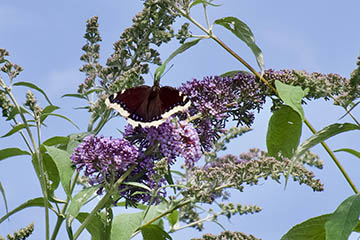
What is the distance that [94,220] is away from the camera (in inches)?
80.2

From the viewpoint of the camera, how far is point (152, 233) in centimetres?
218

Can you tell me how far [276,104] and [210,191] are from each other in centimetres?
60

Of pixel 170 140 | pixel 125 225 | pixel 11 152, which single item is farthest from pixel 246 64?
pixel 11 152

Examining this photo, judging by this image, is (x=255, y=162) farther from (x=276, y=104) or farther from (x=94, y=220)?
(x=94, y=220)

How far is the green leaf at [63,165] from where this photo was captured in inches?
78.4

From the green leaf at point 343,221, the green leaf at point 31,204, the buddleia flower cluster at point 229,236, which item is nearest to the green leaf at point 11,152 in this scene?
the green leaf at point 31,204

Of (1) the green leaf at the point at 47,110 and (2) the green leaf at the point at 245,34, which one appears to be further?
(1) the green leaf at the point at 47,110

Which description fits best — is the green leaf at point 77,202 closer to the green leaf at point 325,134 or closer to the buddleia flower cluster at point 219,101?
Result: the buddleia flower cluster at point 219,101

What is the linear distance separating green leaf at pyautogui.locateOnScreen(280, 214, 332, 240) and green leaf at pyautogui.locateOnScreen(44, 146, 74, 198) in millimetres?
917

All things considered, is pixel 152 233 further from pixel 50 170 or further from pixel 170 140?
pixel 50 170

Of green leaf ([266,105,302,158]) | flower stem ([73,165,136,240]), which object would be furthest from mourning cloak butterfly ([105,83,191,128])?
green leaf ([266,105,302,158])

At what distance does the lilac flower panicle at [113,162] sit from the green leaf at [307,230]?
56 cm

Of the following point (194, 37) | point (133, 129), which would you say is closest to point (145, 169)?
point (133, 129)

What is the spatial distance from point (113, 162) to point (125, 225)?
0.30 m
